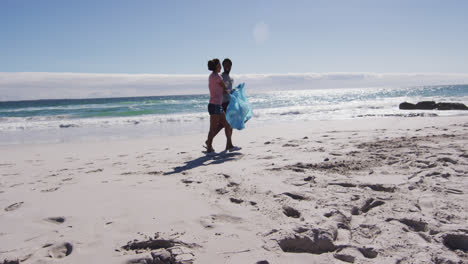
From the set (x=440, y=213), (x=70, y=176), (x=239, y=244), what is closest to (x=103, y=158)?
(x=70, y=176)

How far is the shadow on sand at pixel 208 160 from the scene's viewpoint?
394 cm

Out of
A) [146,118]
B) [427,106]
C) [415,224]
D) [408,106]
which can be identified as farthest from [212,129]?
[408,106]

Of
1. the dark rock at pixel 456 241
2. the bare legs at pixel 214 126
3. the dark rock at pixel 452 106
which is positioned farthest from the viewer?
the dark rock at pixel 452 106

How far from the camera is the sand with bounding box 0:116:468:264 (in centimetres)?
177

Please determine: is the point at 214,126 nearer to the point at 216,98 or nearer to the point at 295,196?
the point at 216,98

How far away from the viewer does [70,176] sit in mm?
3807

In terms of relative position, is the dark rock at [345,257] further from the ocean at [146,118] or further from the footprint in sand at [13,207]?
the ocean at [146,118]

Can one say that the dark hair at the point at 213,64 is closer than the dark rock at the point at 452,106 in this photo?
Yes

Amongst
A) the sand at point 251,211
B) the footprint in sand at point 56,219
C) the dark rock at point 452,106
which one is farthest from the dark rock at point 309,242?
the dark rock at point 452,106

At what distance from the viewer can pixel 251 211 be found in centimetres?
229

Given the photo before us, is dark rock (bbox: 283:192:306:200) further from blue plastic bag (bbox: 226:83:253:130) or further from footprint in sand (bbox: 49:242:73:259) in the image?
blue plastic bag (bbox: 226:83:253:130)

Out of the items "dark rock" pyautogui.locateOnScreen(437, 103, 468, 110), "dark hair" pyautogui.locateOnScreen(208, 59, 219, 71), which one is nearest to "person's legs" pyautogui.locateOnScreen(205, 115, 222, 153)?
"dark hair" pyautogui.locateOnScreen(208, 59, 219, 71)

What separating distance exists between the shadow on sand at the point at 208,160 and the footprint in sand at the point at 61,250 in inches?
71.8

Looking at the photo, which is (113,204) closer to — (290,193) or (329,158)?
(290,193)
